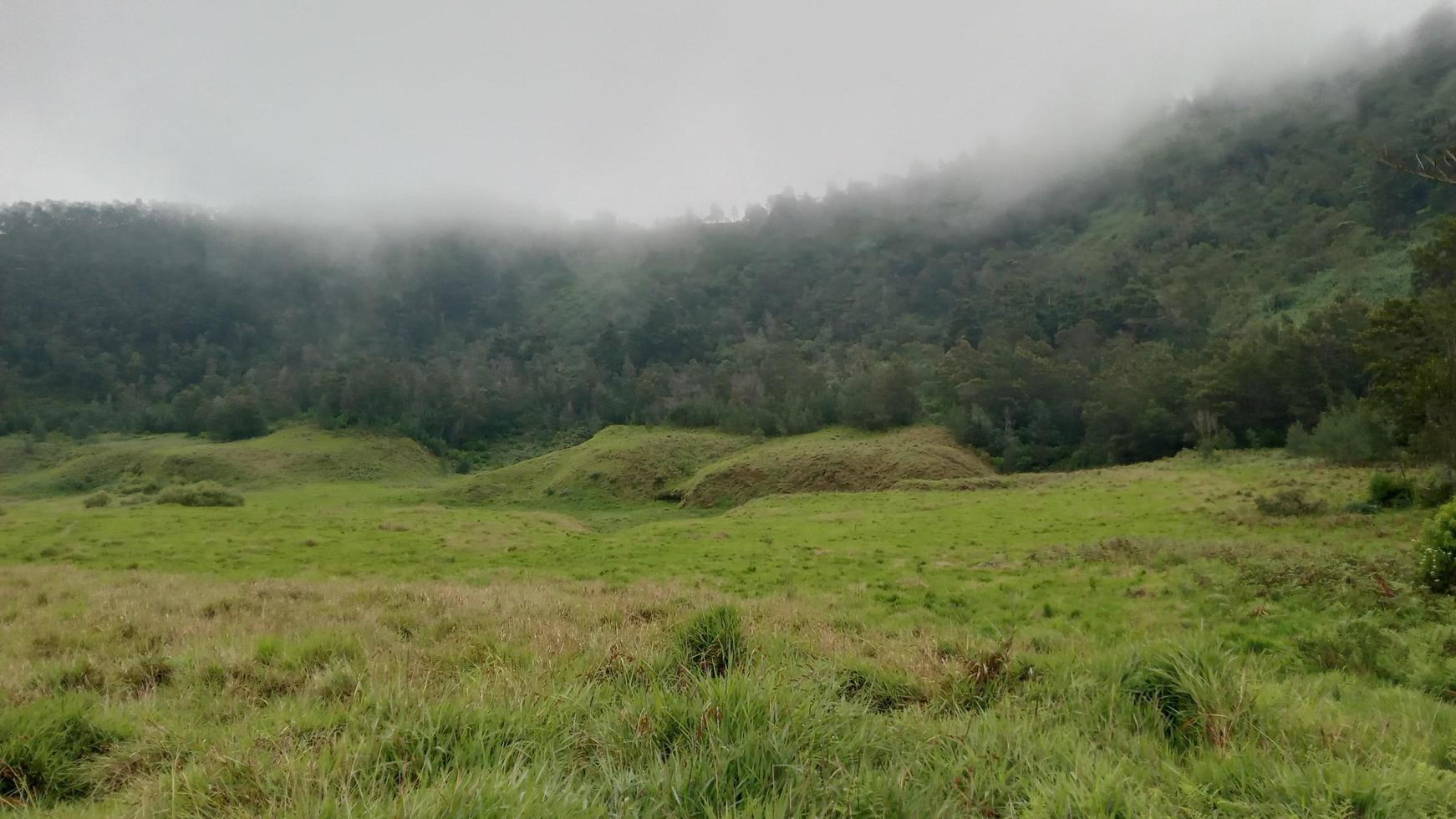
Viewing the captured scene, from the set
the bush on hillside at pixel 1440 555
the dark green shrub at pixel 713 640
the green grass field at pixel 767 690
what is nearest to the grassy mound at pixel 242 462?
the green grass field at pixel 767 690

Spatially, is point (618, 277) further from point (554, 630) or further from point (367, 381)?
point (554, 630)

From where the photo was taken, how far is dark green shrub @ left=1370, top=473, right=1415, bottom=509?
20766mm

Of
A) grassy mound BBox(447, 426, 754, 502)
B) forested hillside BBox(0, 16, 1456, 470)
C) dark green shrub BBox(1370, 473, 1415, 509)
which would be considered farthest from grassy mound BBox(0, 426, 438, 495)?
dark green shrub BBox(1370, 473, 1415, 509)

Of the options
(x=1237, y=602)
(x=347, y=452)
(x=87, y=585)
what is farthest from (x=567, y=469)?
(x=1237, y=602)

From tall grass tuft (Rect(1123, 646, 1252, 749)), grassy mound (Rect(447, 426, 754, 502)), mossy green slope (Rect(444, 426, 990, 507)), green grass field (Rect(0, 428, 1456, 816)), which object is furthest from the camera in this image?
grassy mound (Rect(447, 426, 754, 502))

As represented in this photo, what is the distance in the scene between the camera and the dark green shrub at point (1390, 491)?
20.8 m

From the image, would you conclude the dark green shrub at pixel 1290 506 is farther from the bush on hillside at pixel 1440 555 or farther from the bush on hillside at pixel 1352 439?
the bush on hillside at pixel 1440 555

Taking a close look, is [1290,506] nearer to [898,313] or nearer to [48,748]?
[48,748]

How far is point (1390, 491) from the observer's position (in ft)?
Answer: 69.6

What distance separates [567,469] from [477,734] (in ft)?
184

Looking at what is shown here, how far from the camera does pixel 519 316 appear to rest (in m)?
171

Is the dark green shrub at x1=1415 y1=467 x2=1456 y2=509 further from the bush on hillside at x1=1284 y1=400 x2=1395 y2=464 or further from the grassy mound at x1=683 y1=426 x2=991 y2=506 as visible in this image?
the grassy mound at x1=683 y1=426 x2=991 y2=506

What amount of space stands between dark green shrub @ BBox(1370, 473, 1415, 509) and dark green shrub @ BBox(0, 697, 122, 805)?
97.7ft

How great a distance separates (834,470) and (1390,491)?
3226 centimetres
